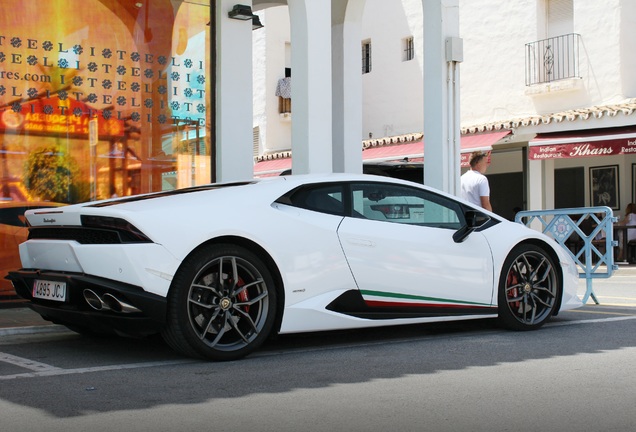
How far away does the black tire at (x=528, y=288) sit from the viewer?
25.2 feet

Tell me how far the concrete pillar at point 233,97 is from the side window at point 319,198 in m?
4.11

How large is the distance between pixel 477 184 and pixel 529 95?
12.8 m

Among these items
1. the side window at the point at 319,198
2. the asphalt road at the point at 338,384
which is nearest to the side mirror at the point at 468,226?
the asphalt road at the point at 338,384

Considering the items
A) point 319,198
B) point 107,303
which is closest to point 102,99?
point 319,198

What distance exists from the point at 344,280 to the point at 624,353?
2.12 meters

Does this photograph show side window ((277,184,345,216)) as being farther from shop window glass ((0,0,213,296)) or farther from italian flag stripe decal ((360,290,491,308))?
shop window glass ((0,0,213,296))

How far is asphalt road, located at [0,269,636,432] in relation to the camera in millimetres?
4496

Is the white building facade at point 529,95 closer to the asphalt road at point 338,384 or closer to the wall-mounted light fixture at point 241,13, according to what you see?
the wall-mounted light fixture at point 241,13

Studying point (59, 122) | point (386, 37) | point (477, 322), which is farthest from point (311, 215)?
point (386, 37)

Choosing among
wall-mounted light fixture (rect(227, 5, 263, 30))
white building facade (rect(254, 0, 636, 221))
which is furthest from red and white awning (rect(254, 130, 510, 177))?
wall-mounted light fixture (rect(227, 5, 263, 30))

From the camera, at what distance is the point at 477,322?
27.5ft

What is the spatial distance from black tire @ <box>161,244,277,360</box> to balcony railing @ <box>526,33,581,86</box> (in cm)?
1682

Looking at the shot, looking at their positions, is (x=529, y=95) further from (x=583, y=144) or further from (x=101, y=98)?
(x=101, y=98)

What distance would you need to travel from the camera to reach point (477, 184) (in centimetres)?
1048
